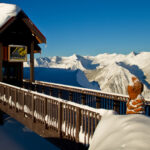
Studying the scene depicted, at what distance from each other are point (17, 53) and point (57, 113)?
7640mm

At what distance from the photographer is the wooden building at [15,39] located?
11.4 m

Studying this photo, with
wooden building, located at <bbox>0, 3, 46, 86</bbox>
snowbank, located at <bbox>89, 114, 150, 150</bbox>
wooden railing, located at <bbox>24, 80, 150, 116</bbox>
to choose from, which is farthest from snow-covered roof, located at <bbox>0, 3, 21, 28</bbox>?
snowbank, located at <bbox>89, 114, 150, 150</bbox>

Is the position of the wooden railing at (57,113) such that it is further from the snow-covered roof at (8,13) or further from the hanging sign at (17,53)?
the snow-covered roof at (8,13)

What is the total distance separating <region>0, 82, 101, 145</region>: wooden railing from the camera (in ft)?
14.6

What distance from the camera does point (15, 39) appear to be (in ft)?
42.1

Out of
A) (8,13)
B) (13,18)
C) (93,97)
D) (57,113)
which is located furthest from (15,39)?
(57,113)

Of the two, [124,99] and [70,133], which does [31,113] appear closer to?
[70,133]

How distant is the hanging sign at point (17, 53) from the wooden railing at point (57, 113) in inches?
169

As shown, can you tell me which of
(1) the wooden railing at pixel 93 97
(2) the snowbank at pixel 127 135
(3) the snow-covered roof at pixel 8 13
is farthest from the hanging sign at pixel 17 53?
(2) the snowbank at pixel 127 135

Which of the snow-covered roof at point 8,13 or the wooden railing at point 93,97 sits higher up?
the snow-covered roof at point 8,13

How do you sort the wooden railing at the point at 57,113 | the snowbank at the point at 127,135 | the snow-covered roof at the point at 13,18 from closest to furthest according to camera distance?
the snowbank at the point at 127,135 < the wooden railing at the point at 57,113 < the snow-covered roof at the point at 13,18

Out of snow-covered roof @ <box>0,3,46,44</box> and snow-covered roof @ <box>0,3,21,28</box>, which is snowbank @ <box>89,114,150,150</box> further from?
snow-covered roof @ <box>0,3,21,28</box>

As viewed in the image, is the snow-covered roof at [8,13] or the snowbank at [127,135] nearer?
the snowbank at [127,135]

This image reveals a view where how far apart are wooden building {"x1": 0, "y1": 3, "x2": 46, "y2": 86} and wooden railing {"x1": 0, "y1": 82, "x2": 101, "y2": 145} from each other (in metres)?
4.60
